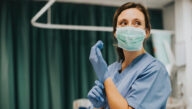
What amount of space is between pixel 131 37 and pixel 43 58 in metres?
1.99

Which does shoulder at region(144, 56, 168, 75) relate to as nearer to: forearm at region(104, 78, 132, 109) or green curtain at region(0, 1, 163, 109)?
forearm at region(104, 78, 132, 109)

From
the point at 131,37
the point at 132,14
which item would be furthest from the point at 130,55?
the point at 132,14

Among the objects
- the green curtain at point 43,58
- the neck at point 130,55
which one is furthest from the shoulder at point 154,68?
the green curtain at point 43,58

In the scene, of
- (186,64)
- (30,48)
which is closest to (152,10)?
(186,64)

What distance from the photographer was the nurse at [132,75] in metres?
0.78

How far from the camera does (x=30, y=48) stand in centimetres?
268

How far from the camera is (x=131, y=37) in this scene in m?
0.89

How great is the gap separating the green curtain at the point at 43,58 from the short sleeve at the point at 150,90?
77.4 inches

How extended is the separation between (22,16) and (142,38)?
85.9 inches

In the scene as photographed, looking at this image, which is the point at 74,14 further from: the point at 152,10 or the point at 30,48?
the point at 152,10

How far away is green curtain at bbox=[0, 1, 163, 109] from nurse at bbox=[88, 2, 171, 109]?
71.4 inches

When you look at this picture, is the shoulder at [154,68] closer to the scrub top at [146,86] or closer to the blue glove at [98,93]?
the scrub top at [146,86]

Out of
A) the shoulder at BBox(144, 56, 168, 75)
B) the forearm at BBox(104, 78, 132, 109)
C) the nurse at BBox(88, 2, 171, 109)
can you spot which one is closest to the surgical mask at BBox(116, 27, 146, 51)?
the nurse at BBox(88, 2, 171, 109)

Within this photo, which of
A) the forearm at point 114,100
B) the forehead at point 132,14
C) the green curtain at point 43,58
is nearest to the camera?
the forearm at point 114,100
